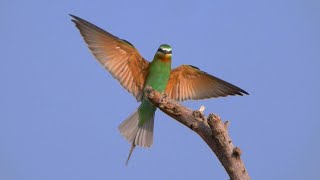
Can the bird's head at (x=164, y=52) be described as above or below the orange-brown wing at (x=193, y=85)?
above

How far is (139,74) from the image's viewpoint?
542cm

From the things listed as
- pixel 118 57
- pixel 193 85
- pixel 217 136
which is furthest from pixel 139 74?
pixel 217 136

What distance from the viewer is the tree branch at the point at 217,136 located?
3.61 metres

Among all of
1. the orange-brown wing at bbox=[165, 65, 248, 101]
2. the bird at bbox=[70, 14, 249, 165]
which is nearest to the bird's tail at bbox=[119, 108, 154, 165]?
the bird at bbox=[70, 14, 249, 165]

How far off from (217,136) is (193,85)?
191 centimetres

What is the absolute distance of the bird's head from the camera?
5.31 meters

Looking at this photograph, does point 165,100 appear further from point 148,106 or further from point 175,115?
point 148,106

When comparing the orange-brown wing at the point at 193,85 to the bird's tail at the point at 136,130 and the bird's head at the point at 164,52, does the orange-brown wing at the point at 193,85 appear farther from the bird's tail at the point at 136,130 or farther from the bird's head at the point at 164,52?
the bird's tail at the point at 136,130

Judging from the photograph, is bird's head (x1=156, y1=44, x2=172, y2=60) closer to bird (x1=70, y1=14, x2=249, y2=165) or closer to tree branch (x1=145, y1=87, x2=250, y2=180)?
bird (x1=70, y1=14, x2=249, y2=165)

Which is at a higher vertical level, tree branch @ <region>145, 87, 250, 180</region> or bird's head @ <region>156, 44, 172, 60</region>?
bird's head @ <region>156, 44, 172, 60</region>

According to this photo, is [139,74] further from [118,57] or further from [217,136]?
[217,136]

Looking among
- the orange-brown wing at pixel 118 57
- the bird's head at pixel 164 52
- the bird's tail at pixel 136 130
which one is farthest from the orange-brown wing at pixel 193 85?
the bird's tail at pixel 136 130

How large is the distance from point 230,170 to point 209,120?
15.4 inches

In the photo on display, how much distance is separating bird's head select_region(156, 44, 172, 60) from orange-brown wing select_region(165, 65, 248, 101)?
0.19 metres
